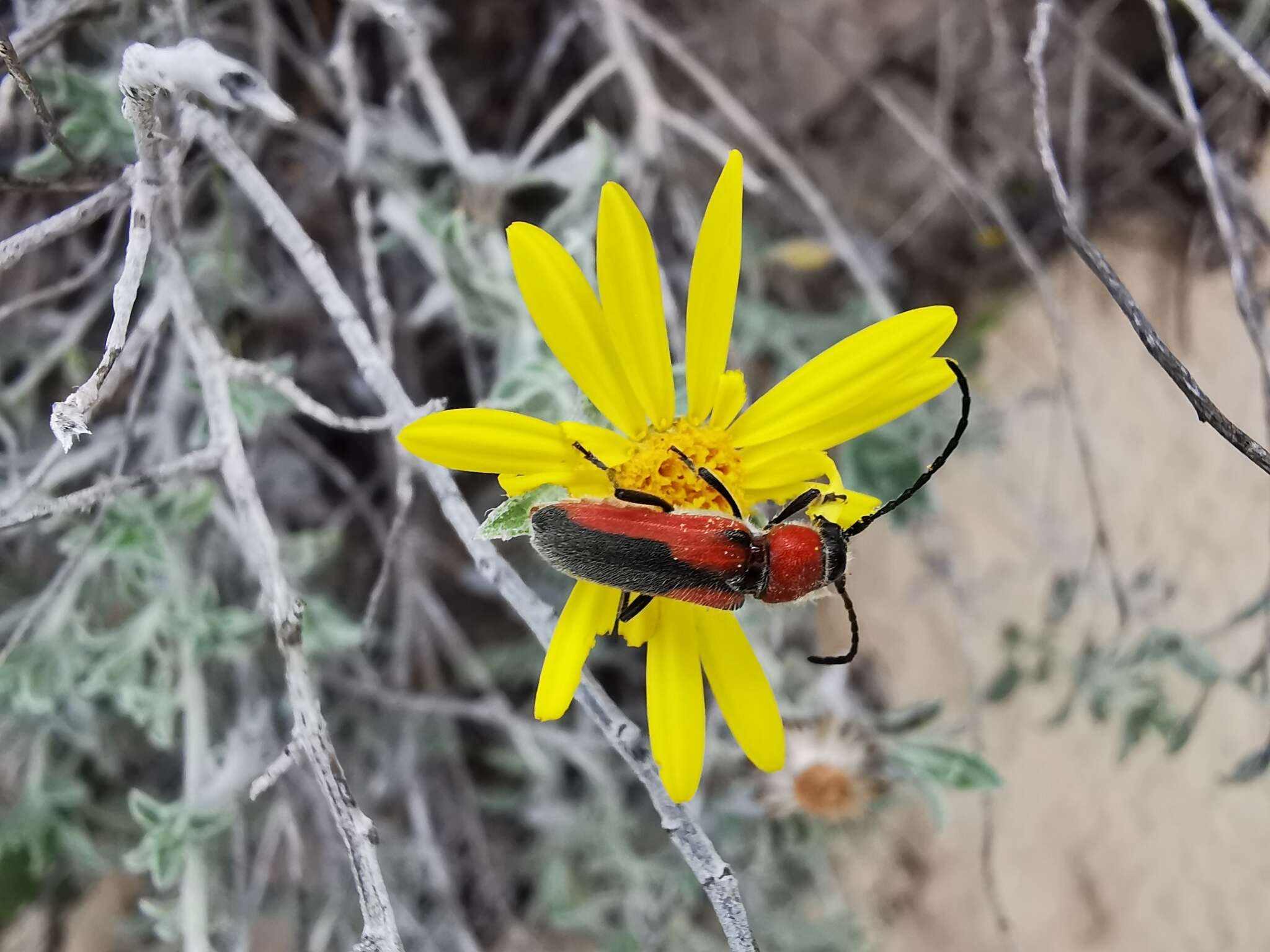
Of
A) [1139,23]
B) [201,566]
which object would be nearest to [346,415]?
[201,566]

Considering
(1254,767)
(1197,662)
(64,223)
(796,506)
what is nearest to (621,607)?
(796,506)

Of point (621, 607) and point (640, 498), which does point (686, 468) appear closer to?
point (640, 498)

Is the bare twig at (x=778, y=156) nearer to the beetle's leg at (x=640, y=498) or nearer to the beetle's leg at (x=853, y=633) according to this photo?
the beetle's leg at (x=853, y=633)

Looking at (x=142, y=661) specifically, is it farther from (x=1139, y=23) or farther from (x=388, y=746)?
(x=1139, y=23)

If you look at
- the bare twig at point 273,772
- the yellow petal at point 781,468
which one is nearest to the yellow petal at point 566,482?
the yellow petal at point 781,468

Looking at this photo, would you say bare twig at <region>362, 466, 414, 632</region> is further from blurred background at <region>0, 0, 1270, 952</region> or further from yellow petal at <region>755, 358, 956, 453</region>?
yellow petal at <region>755, 358, 956, 453</region>

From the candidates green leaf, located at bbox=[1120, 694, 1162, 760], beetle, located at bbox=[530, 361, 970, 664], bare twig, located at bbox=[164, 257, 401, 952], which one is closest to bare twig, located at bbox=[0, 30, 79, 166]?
bare twig, located at bbox=[164, 257, 401, 952]
